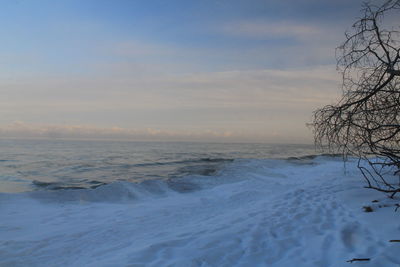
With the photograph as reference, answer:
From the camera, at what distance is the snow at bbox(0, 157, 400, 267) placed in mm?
3697

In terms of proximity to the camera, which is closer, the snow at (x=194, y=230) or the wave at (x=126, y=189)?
the snow at (x=194, y=230)

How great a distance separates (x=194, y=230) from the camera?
5176 millimetres

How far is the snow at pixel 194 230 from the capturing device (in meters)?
3.70

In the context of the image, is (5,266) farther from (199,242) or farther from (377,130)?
(377,130)

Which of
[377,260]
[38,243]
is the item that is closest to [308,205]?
[377,260]

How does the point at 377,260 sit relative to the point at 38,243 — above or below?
above

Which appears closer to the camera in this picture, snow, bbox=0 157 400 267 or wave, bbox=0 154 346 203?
snow, bbox=0 157 400 267

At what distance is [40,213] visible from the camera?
7.54m

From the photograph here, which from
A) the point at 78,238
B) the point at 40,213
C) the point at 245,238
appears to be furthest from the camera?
the point at 40,213

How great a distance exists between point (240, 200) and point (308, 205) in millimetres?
2576

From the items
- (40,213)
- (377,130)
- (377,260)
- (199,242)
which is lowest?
(40,213)

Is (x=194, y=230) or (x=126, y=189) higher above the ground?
(x=194, y=230)

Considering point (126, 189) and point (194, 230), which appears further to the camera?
point (126, 189)

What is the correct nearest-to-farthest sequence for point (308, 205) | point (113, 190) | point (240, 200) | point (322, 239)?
point (322, 239), point (308, 205), point (240, 200), point (113, 190)
